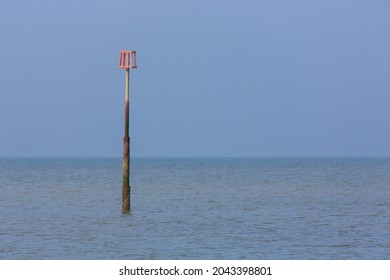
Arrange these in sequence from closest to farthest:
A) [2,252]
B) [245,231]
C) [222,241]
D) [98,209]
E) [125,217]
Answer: [2,252] → [222,241] → [245,231] → [125,217] → [98,209]

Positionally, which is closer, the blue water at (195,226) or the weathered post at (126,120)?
the blue water at (195,226)

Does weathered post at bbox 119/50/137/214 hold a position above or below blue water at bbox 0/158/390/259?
above

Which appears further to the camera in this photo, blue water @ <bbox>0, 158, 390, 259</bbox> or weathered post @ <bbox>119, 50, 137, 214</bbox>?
weathered post @ <bbox>119, 50, 137, 214</bbox>

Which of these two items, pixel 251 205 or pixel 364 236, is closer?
pixel 364 236

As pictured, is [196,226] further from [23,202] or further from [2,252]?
[23,202]

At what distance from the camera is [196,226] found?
Answer: 39.7 metres

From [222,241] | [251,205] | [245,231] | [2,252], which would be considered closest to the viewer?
[2,252]

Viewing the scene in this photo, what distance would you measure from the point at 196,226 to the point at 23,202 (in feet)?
62.1

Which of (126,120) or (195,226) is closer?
(195,226)

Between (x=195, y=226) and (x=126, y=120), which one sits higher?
(x=126, y=120)

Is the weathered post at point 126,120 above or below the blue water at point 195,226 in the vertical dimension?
above

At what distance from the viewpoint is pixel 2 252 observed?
3103cm
